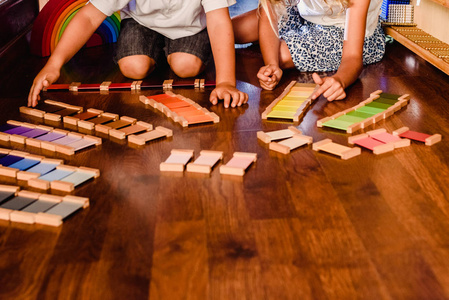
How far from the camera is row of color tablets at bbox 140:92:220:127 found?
5.31 feet

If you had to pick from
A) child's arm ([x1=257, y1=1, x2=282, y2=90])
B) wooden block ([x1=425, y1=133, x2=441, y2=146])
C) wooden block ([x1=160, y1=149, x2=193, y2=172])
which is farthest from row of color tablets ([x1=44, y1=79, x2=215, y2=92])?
wooden block ([x1=425, y1=133, x2=441, y2=146])

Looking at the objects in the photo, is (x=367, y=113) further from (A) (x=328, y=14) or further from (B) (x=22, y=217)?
(B) (x=22, y=217)

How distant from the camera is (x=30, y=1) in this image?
3008mm

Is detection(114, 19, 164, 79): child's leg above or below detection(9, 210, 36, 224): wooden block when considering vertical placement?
above

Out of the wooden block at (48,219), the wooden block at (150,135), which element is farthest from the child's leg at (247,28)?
the wooden block at (48,219)

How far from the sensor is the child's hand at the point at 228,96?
68.1 inches

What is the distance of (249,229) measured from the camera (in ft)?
3.45

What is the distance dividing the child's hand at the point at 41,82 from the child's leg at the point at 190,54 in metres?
0.52

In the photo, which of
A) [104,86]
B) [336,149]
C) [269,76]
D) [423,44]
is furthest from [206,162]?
[423,44]

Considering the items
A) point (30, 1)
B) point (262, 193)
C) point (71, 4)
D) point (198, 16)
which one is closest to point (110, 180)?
point (262, 193)

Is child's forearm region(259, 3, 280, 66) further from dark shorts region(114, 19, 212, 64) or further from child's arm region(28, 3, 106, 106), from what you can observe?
child's arm region(28, 3, 106, 106)

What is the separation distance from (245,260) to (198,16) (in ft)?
4.61

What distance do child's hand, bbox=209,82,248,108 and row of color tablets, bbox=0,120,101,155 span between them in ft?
1.52

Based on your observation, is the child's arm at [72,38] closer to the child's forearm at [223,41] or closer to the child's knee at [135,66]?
the child's knee at [135,66]
